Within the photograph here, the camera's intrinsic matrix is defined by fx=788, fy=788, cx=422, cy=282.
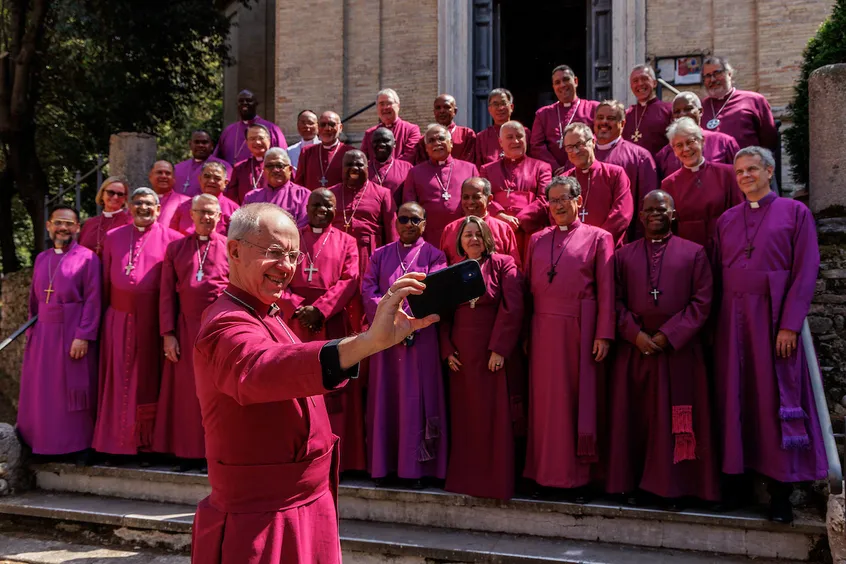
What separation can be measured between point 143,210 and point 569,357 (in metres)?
3.79

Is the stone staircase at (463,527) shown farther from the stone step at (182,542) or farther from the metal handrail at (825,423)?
the metal handrail at (825,423)

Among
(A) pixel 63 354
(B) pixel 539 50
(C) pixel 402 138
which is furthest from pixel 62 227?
(B) pixel 539 50

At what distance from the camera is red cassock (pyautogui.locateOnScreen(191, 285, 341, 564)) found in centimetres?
248

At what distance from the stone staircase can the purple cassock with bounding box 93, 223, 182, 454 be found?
32 centimetres

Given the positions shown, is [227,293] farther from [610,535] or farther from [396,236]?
[396,236]

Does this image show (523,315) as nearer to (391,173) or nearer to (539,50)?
(391,173)

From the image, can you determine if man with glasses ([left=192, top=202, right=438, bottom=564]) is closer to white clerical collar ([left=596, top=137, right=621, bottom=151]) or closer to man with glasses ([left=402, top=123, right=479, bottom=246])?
man with glasses ([left=402, top=123, right=479, bottom=246])

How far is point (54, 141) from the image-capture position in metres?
16.2

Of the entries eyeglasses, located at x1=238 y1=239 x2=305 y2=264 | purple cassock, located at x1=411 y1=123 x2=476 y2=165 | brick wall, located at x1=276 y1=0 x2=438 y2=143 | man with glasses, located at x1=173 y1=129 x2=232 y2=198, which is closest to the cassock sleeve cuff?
eyeglasses, located at x1=238 y1=239 x2=305 y2=264

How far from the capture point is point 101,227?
7.69 m

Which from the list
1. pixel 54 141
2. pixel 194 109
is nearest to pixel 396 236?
pixel 54 141

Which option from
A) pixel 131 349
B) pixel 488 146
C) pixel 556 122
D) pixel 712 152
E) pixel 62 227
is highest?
pixel 556 122

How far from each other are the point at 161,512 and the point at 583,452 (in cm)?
314

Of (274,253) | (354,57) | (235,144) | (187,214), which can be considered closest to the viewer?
(274,253)
